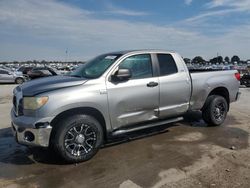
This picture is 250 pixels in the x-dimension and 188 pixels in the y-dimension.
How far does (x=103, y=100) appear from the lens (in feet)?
17.1

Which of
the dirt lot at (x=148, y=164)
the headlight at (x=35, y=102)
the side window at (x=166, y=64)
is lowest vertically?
the dirt lot at (x=148, y=164)

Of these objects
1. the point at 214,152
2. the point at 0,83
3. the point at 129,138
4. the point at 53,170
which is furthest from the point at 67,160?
the point at 0,83

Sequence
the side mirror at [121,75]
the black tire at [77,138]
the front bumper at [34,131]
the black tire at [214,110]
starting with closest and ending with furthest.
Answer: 1. the front bumper at [34,131]
2. the black tire at [77,138]
3. the side mirror at [121,75]
4. the black tire at [214,110]

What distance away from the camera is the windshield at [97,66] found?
5.59 metres

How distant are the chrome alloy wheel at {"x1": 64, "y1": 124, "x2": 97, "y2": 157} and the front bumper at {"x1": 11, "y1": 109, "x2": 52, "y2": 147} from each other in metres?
0.34

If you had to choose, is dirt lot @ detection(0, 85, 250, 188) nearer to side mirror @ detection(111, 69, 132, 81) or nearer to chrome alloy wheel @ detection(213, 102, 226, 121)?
chrome alloy wheel @ detection(213, 102, 226, 121)

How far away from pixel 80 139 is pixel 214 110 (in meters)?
3.77

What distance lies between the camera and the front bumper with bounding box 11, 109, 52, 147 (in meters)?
4.68

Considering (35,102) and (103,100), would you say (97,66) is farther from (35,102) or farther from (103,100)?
(35,102)

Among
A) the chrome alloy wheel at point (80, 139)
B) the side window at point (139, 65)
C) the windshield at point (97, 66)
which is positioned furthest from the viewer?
the side window at point (139, 65)

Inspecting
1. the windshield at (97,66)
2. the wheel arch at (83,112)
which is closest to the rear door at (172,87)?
the windshield at (97,66)

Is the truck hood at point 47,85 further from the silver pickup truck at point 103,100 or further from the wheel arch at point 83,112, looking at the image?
the wheel arch at point 83,112

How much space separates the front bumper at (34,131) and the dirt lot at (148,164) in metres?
0.46

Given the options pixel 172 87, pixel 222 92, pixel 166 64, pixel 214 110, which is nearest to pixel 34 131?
pixel 172 87
